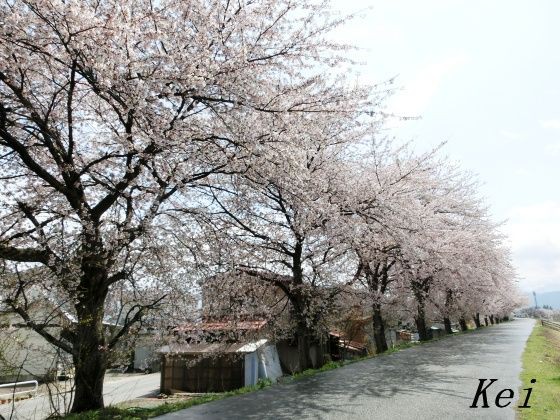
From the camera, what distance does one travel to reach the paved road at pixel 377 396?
19.8 feet

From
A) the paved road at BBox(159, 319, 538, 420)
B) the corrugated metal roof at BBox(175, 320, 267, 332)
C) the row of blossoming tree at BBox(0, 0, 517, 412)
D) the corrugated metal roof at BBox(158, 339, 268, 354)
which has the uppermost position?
the row of blossoming tree at BBox(0, 0, 517, 412)

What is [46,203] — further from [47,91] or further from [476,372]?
[476,372]

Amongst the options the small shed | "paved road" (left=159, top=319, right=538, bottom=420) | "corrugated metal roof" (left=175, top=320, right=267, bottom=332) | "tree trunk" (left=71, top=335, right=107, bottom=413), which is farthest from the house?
"tree trunk" (left=71, top=335, right=107, bottom=413)

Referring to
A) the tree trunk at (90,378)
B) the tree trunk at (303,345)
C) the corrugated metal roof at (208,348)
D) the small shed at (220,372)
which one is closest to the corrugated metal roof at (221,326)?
the corrugated metal roof at (208,348)

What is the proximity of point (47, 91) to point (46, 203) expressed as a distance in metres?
2.66

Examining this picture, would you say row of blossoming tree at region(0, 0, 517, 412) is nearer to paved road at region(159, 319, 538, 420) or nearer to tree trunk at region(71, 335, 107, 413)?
tree trunk at region(71, 335, 107, 413)

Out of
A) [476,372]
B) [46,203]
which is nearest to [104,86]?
[46,203]

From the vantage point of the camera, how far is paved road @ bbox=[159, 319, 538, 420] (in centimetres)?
604

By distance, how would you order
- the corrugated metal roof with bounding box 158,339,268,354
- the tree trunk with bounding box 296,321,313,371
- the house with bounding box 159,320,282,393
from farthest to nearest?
the house with bounding box 159,320,282,393, the corrugated metal roof with bounding box 158,339,268,354, the tree trunk with bounding box 296,321,313,371

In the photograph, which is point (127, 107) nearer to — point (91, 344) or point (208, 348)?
point (91, 344)

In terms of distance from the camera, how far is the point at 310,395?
761 centimetres

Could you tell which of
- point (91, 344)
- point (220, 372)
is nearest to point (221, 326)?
point (91, 344)

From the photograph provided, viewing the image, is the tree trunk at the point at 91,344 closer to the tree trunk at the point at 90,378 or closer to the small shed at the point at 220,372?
the tree trunk at the point at 90,378

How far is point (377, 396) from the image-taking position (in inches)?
286
